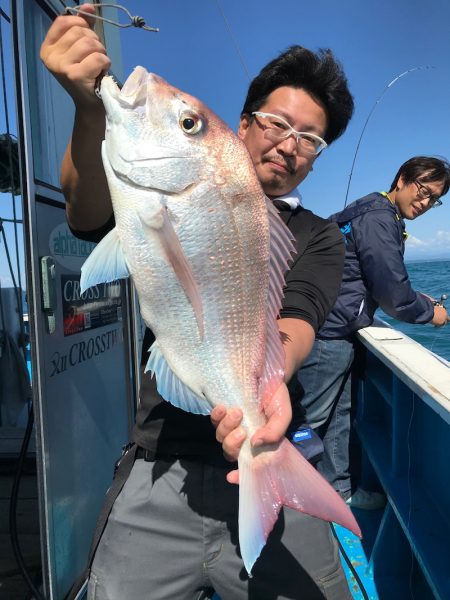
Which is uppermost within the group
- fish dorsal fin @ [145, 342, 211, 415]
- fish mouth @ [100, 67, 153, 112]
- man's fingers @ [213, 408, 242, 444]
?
fish mouth @ [100, 67, 153, 112]

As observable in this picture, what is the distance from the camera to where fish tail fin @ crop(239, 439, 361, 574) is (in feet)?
3.84

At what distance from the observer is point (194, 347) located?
1.25 m

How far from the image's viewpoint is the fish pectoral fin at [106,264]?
4.03 ft

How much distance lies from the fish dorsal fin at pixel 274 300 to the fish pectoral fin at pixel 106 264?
45cm

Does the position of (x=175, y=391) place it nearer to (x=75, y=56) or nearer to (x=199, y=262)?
(x=199, y=262)

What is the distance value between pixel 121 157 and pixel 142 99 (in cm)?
17

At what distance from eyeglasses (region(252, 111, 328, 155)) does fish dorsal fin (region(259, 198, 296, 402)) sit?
0.54m

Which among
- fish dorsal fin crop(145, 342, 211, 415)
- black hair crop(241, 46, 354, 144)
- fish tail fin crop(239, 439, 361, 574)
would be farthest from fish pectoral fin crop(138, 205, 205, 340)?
black hair crop(241, 46, 354, 144)

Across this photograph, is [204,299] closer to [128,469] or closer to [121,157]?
[121,157]

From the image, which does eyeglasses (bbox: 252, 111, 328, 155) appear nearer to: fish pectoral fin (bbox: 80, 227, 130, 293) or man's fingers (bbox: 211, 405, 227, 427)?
fish pectoral fin (bbox: 80, 227, 130, 293)

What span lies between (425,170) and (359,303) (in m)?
1.29

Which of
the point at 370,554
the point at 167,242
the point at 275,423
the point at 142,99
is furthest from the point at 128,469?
the point at 370,554

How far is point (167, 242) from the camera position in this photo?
1.19 meters

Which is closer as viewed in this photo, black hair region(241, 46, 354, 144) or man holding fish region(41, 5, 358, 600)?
man holding fish region(41, 5, 358, 600)
